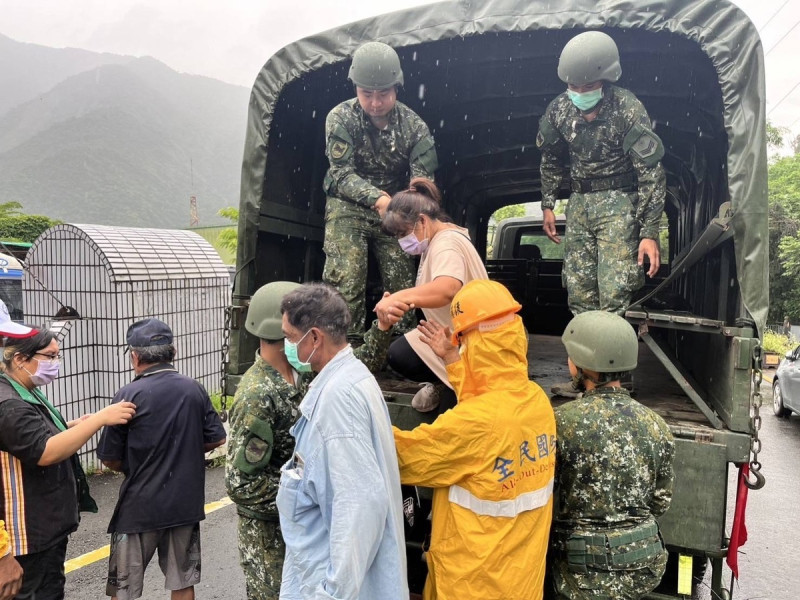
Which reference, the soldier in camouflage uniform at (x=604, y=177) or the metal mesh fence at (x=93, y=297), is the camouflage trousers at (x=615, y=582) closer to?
the soldier in camouflage uniform at (x=604, y=177)

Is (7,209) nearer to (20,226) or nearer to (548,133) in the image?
(20,226)

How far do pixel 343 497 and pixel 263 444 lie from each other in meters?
0.63

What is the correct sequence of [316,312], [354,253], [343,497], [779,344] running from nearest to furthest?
[343,497] → [316,312] → [354,253] → [779,344]

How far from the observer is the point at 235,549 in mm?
3855

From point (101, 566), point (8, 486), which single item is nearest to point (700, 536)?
point (8, 486)

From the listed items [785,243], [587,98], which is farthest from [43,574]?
[785,243]

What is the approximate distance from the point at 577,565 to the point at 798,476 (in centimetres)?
539

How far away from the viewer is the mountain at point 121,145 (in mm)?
91312

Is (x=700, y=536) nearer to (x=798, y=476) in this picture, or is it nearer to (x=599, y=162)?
(x=599, y=162)

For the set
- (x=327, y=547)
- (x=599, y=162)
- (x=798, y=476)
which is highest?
(x=599, y=162)

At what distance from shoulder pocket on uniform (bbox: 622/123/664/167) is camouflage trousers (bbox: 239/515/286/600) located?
2.32 meters

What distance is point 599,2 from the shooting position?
251 centimetres

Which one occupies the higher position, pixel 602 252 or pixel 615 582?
pixel 602 252

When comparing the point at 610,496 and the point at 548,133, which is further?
the point at 548,133
